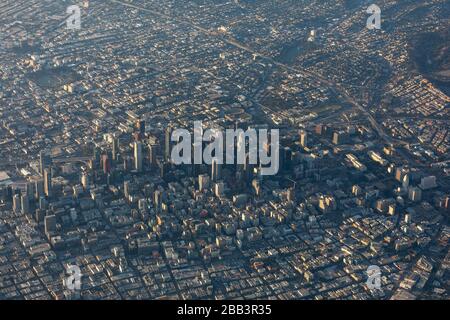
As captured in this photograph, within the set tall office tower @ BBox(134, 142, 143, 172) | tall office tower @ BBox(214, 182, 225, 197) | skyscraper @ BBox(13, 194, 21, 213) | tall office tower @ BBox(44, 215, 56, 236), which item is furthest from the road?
skyscraper @ BBox(13, 194, 21, 213)

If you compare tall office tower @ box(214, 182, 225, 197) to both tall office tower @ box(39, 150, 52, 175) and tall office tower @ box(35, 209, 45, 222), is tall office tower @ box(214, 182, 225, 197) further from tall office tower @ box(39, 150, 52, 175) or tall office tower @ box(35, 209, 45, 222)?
tall office tower @ box(39, 150, 52, 175)

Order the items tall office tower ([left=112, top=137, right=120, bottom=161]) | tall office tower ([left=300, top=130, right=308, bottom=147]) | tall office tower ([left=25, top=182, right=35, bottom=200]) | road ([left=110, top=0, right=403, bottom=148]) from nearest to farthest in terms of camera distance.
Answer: tall office tower ([left=25, top=182, right=35, bottom=200])
tall office tower ([left=112, top=137, right=120, bottom=161])
tall office tower ([left=300, top=130, right=308, bottom=147])
road ([left=110, top=0, right=403, bottom=148])

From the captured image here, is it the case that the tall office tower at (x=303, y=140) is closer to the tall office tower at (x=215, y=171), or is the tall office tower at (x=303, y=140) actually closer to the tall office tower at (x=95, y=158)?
the tall office tower at (x=215, y=171)

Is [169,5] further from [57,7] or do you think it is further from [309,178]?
[309,178]

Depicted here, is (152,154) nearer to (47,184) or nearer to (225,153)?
(225,153)

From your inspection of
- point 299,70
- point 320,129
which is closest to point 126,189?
point 320,129
